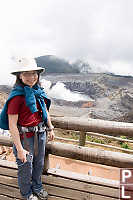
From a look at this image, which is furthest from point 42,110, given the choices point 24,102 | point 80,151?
point 80,151

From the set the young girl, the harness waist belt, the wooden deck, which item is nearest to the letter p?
the wooden deck

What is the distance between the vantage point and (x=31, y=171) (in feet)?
5.46

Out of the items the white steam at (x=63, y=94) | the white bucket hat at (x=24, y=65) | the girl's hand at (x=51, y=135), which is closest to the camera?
the white bucket hat at (x=24, y=65)

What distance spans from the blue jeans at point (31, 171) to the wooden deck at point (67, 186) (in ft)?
0.48

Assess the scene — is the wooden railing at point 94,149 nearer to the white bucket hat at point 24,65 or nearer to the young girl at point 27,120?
→ the young girl at point 27,120

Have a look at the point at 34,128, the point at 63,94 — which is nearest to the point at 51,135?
the point at 34,128

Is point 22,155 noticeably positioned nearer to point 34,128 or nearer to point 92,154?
point 34,128

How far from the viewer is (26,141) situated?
5.04 ft

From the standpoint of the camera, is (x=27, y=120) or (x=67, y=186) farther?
(x=67, y=186)

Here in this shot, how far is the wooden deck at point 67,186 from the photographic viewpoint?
1.81 m

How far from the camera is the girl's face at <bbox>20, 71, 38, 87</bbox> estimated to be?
143 centimetres

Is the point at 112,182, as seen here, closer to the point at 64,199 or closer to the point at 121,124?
the point at 64,199

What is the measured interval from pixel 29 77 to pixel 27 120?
352mm

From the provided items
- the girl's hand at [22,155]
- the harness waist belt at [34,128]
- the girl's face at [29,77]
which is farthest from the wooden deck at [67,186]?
the girl's face at [29,77]
